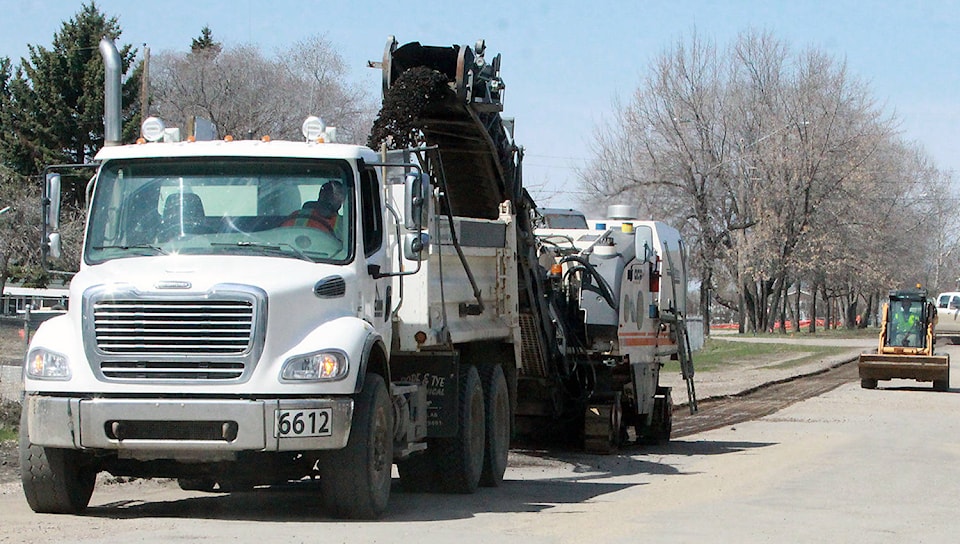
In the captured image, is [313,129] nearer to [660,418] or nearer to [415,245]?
[415,245]

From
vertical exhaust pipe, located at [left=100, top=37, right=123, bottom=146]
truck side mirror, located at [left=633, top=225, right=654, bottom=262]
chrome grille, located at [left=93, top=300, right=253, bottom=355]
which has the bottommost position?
chrome grille, located at [left=93, top=300, right=253, bottom=355]

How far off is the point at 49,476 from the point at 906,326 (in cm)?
3064

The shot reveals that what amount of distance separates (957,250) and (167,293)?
105 meters

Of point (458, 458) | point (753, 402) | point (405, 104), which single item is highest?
point (405, 104)

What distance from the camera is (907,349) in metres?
36.2

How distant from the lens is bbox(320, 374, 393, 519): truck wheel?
10016mm

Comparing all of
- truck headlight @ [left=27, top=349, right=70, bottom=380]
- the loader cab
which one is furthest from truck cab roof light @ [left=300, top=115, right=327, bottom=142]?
the loader cab

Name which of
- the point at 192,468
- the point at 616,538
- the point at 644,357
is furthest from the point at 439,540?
the point at 644,357

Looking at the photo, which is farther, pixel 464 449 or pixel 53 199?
pixel 464 449

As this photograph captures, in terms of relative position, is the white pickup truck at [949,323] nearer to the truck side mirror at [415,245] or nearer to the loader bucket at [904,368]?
the loader bucket at [904,368]

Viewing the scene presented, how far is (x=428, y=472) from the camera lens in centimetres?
1262

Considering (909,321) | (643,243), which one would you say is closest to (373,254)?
(643,243)

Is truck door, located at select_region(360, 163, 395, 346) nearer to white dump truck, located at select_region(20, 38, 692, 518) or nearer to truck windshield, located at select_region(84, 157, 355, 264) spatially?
white dump truck, located at select_region(20, 38, 692, 518)

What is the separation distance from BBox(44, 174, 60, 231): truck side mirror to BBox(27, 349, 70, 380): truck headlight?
1220mm
